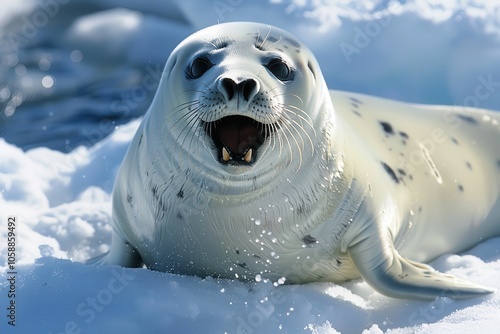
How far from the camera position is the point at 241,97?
2914 mm

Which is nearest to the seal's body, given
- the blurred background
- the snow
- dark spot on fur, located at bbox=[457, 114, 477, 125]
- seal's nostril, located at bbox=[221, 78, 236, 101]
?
seal's nostril, located at bbox=[221, 78, 236, 101]

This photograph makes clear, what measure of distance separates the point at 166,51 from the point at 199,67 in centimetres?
524

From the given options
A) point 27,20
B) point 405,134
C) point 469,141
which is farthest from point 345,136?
point 27,20

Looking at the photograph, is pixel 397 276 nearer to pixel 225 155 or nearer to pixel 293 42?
pixel 225 155

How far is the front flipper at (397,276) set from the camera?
3334 millimetres

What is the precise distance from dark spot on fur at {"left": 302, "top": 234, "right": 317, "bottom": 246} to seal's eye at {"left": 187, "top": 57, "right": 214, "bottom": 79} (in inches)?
31.6

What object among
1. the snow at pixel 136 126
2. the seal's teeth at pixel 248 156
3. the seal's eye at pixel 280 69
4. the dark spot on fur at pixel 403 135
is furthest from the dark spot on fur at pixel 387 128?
the seal's teeth at pixel 248 156

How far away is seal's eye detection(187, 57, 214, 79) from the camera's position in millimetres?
3275

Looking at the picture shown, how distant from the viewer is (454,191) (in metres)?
4.34

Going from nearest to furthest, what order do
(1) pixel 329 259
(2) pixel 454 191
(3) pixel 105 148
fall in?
(1) pixel 329 259
(2) pixel 454 191
(3) pixel 105 148

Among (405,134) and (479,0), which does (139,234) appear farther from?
(479,0)

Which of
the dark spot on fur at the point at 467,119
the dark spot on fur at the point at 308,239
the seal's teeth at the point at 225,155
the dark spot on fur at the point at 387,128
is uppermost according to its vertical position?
the seal's teeth at the point at 225,155

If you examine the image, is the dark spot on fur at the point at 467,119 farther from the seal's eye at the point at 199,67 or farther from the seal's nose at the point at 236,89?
the seal's nose at the point at 236,89

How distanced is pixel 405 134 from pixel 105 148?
8.04ft
